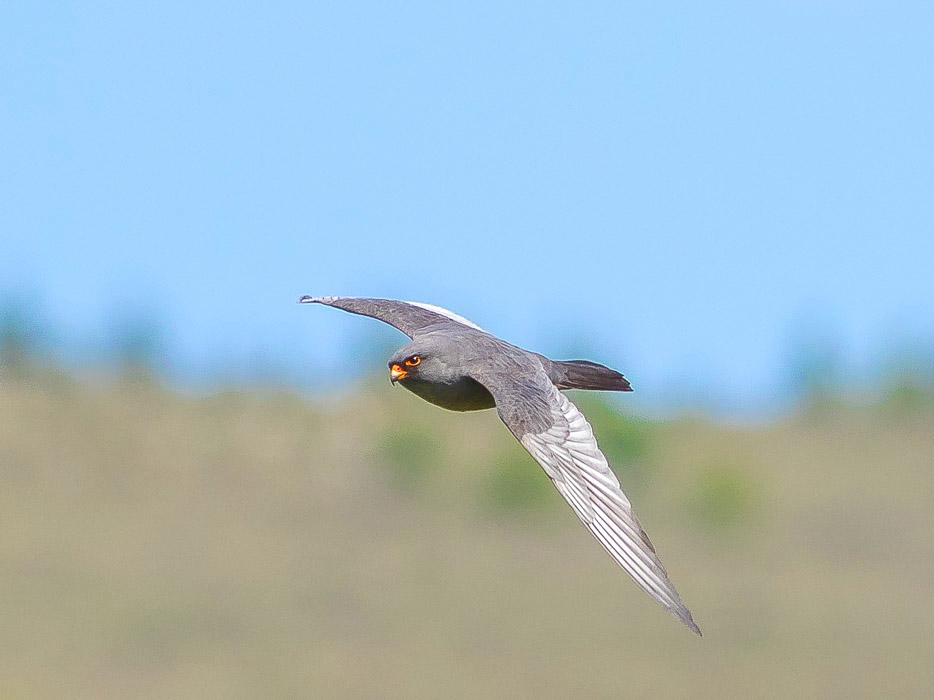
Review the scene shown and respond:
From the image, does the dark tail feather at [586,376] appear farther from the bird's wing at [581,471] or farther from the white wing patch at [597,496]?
the white wing patch at [597,496]

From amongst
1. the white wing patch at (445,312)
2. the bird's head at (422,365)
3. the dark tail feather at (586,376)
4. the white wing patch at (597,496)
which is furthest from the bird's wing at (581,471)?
the white wing patch at (445,312)

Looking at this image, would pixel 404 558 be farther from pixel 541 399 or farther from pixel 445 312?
pixel 541 399

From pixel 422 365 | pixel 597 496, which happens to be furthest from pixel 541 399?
pixel 597 496

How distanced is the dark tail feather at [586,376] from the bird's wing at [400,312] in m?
1.21

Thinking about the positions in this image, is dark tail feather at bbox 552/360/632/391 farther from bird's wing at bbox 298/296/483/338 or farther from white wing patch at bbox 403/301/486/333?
white wing patch at bbox 403/301/486/333

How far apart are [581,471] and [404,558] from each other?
260 ft

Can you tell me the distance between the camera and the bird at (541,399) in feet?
32.6

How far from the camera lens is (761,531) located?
102 meters

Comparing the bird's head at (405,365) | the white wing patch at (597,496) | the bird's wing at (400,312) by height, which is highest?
the bird's head at (405,365)

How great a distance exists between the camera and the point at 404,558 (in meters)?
89.2

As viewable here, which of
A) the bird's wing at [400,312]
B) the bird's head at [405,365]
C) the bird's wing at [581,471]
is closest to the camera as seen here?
the bird's wing at [581,471]

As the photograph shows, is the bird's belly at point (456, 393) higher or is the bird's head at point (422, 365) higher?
the bird's head at point (422, 365)

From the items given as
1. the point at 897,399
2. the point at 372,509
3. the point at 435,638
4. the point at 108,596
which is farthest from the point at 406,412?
the point at 897,399

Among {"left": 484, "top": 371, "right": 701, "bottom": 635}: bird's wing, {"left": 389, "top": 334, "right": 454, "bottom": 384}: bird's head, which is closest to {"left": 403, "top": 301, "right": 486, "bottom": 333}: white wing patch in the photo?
{"left": 389, "top": 334, "right": 454, "bottom": 384}: bird's head
